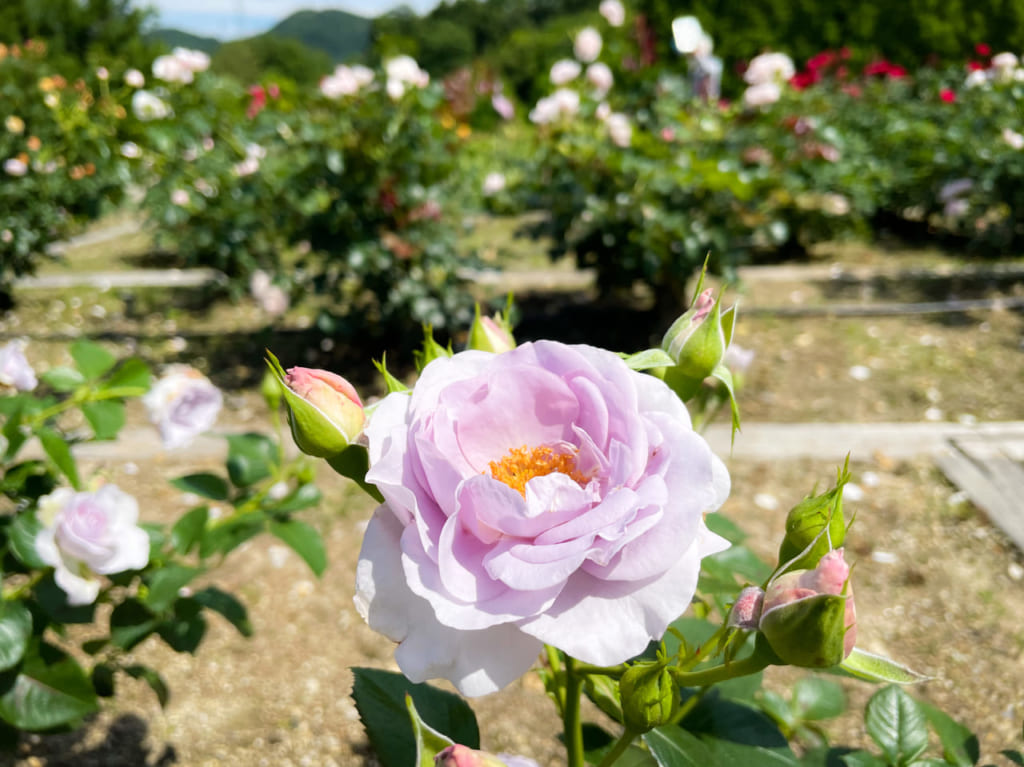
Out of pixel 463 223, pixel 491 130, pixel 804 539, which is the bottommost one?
pixel 491 130

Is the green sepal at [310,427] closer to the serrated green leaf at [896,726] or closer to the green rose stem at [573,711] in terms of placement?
the green rose stem at [573,711]

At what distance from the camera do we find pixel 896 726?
737 mm

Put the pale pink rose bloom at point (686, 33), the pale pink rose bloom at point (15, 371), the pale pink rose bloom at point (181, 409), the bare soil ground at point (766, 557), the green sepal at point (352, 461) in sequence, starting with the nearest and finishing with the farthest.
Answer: the green sepal at point (352, 461)
the pale pink rose bloom at point (15, 371)
the pale pink rose bloom at point (181, 409)
the bare soil ground at point (766, 557)
the pale pink rose bloom at point (686, 33)

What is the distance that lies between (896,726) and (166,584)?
952 millimetres

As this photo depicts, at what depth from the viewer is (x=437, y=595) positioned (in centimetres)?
39

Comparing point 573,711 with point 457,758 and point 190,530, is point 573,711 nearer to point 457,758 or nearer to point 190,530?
point 457,758

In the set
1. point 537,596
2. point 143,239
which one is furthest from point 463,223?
point 143,239

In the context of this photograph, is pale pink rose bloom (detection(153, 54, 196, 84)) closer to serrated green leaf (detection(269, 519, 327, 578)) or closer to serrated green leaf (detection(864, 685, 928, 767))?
serrated green leaf (detection(269, 519, 327, 578))

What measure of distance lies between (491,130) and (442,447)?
1334cm

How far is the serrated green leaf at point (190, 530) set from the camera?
3.75ft

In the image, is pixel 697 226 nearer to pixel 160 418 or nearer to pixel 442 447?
pixel 160 418

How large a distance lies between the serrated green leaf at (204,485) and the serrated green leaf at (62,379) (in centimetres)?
20

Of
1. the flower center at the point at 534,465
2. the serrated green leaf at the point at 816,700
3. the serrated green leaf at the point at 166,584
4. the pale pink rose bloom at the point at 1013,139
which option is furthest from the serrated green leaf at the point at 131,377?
the pale pink rose bloom at the point at 1013,139

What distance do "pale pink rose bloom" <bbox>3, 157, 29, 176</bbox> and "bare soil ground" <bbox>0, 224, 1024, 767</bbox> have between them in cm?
192
